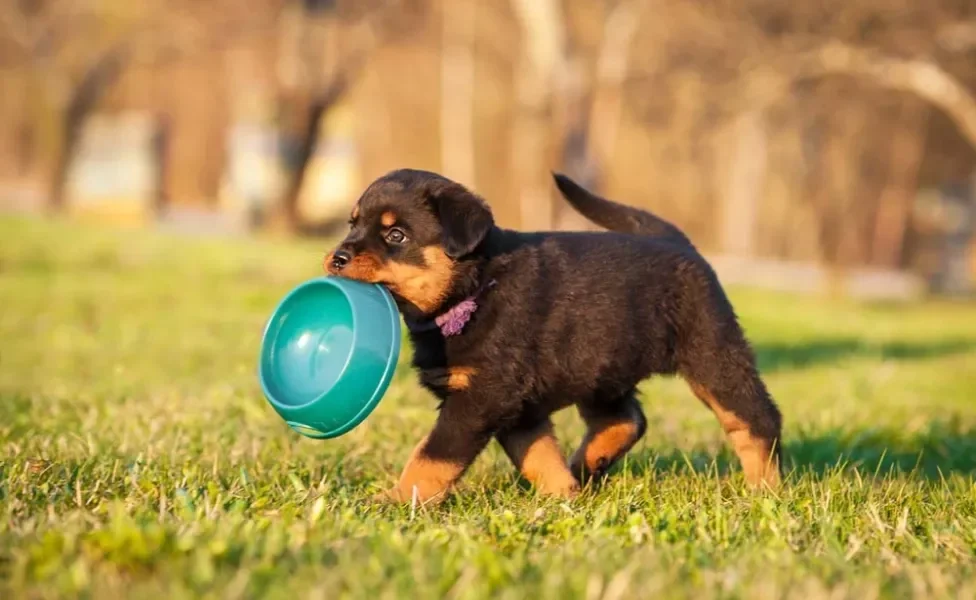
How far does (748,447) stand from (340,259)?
1869 mm

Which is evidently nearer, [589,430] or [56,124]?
[589,430]

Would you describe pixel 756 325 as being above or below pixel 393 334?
below

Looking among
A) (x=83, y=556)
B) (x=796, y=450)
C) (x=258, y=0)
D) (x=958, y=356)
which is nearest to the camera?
(x=83, y=556)

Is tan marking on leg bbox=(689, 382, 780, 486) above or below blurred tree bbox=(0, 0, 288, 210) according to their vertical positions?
below

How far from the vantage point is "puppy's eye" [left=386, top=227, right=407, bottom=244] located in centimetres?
460

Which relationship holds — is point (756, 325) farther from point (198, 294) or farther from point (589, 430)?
point (589, 430)

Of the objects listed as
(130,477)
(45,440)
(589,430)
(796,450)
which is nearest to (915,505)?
(589,430)

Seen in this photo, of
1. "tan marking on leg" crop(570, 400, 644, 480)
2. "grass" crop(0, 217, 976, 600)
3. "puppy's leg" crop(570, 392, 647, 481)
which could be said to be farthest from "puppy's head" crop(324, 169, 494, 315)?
"tan marking on leg" crop(570, 400, 644, 480)

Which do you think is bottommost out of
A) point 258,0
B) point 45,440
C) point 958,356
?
point 958,356

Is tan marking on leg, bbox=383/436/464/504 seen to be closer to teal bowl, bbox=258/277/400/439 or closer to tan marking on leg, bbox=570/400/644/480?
teal bowl, bbox=258/277/400/439

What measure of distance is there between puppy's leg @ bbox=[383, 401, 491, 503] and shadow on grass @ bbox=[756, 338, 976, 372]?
6599mm

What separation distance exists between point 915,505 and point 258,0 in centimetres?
2569

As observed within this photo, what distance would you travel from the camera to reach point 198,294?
14398 mm

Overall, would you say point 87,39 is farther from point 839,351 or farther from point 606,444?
point 606,444
